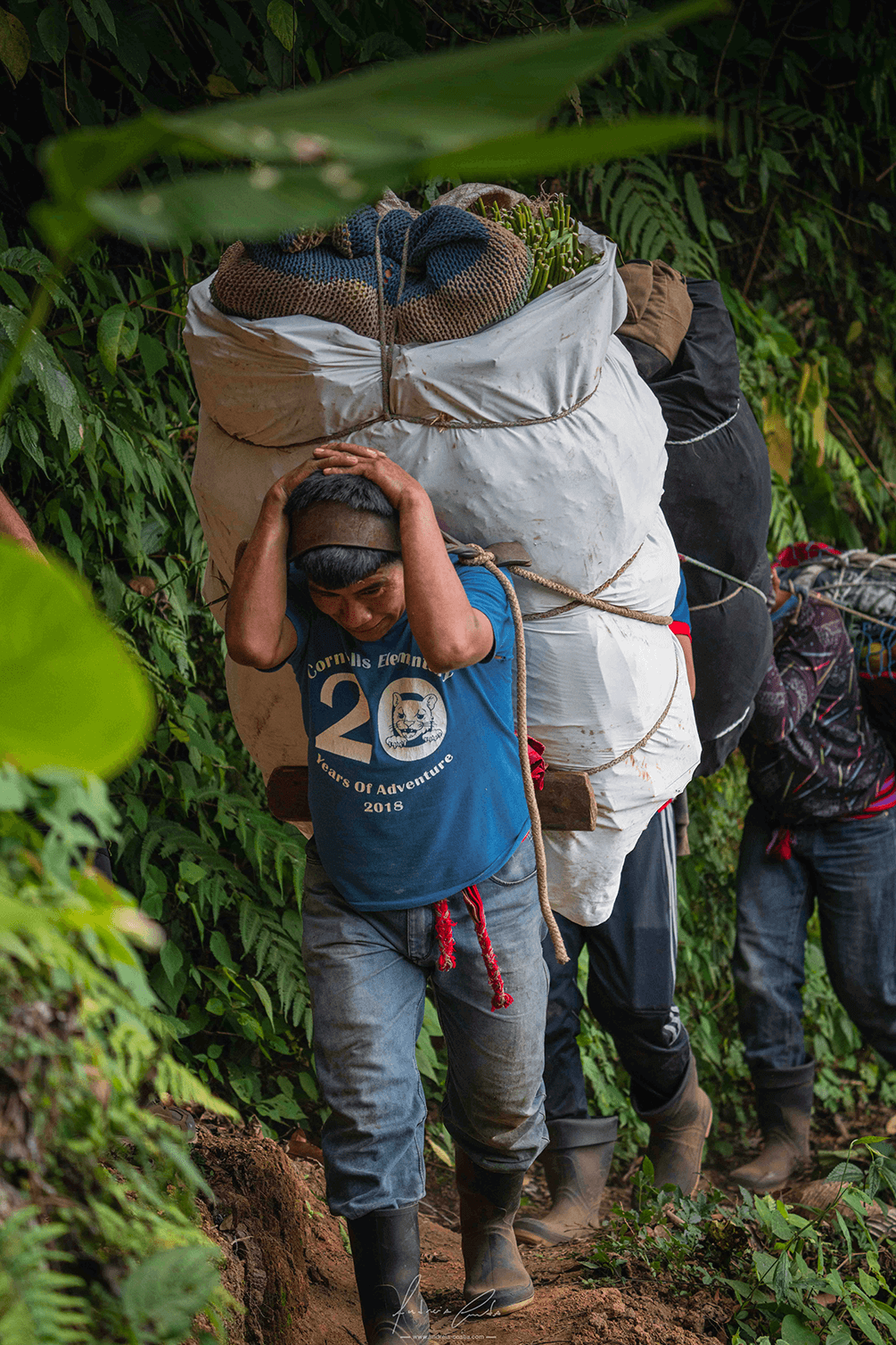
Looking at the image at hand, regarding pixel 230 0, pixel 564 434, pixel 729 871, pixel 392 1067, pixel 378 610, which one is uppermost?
pixel 230 0

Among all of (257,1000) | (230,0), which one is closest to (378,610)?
(257,1000)

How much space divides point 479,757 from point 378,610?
0.28 m

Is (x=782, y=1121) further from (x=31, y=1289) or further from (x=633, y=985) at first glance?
(x=31, y=1289)

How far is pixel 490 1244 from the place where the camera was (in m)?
2.04

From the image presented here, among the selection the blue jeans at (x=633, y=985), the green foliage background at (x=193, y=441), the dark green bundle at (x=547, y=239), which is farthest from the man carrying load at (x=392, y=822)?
the blue jeans at (x=633, y=985)

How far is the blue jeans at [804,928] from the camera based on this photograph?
127 inches

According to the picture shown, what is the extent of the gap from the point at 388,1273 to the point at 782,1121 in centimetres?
190

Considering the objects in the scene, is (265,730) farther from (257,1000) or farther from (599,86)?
(599,86)

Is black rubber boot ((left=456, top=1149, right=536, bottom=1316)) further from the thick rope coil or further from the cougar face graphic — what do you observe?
the thick rope coil

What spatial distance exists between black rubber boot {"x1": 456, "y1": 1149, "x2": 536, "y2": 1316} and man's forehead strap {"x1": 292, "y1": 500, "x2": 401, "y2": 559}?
1.12m

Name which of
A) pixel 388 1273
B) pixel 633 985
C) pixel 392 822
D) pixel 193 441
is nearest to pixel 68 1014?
pixel 392 822

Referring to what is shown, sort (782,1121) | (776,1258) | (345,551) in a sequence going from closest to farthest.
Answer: (345,551) < (776,1258) < (782,1121)

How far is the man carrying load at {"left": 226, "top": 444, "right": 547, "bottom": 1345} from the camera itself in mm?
1743

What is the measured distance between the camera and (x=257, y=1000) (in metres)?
2.81
